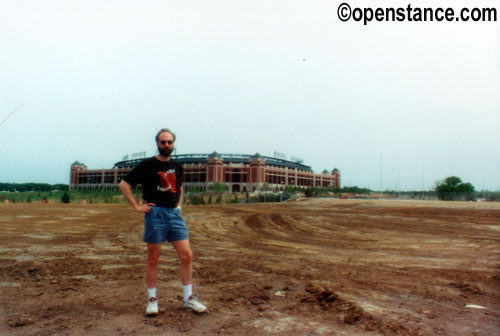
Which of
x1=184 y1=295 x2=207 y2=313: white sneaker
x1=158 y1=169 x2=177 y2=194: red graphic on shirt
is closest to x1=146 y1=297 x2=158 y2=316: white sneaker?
x1=184 y1=295 x2=207 y2=313: white sneaker

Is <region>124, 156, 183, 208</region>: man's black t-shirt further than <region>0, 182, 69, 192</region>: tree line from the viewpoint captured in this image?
No

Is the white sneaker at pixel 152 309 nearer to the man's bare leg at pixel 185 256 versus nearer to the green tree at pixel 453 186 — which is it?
the man's bare leg at pixel 185 256

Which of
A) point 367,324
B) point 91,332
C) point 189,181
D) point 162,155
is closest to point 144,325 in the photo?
point 91,332

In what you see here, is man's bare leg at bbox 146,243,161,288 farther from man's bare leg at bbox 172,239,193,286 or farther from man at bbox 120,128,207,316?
man's bare leg at bbox 172,239,193,286

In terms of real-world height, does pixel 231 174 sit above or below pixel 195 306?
above

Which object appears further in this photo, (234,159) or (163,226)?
(234,159)

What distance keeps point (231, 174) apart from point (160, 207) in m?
90.6

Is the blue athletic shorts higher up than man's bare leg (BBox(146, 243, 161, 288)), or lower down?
higher up

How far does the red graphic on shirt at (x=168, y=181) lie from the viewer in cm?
351

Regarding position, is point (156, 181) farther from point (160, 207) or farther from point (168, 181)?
point (160, 207)

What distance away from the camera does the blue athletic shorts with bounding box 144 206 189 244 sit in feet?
11.1

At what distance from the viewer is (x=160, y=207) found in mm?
3461

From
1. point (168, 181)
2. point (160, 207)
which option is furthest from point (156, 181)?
point (160, 207)

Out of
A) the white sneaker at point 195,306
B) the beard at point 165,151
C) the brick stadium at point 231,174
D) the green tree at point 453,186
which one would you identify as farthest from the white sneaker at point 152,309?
the brick stadium at point 231,174
